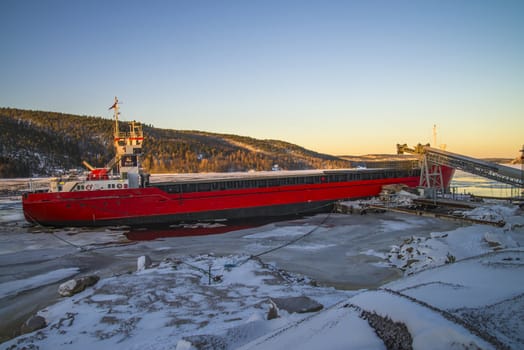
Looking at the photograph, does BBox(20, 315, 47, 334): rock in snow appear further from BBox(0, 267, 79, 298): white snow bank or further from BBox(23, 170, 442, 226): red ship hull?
BBox(23, 170, 442, 226): red ship hull

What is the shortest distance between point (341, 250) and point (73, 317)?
8.66m

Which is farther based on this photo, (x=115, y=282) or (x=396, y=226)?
(x=396, y=226)

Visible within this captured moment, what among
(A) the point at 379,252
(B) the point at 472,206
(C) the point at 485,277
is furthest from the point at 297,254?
(B) the point at 472,206

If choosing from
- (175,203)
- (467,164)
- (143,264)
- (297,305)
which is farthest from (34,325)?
(467,164)

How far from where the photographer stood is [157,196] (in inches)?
738

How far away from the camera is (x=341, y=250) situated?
38.6 ft

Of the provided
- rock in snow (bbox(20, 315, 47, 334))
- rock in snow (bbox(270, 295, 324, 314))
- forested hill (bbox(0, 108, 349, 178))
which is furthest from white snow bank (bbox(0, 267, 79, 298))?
forested hill (bbox(0, 108, 349, 178))

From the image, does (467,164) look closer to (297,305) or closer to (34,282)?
(297,305)

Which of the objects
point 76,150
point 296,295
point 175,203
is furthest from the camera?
point 76,150

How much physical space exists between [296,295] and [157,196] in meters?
14.2

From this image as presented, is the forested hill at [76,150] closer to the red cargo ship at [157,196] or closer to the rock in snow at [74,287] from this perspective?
the red cargo ship at [157,196]

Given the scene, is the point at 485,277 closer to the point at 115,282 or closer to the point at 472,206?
the point at 115,282

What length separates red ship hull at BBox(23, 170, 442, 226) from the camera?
17.4 meters

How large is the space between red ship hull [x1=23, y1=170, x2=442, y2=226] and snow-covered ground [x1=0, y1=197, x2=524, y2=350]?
473 cm
